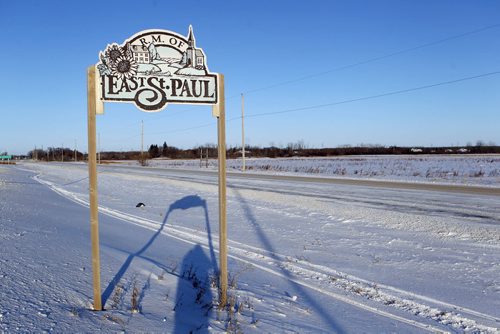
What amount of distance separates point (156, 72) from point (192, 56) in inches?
17.5

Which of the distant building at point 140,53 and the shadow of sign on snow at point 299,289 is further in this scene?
the shadow of sign on snow at point 299,289

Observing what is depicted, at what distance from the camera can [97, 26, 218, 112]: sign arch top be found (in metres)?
4.16

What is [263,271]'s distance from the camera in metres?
6.61

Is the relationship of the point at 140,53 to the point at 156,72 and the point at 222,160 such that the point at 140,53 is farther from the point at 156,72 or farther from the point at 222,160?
the point at 222,160

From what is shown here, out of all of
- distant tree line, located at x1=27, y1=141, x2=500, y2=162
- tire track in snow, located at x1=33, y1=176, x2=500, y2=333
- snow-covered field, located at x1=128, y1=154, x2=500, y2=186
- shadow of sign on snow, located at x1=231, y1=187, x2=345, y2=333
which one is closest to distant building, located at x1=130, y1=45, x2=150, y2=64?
shadow of sign on snow, located at x1=231, y1=187, x2=345, y2=333

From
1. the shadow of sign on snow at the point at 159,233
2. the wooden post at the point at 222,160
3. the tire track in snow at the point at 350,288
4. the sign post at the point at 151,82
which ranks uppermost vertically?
the sign post at the point at 151,82

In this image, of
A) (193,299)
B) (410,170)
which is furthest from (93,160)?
(410,170)

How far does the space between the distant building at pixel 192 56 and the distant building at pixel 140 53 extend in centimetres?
39

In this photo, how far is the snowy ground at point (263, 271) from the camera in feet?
13.6

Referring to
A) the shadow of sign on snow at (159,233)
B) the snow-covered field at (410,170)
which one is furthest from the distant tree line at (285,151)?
the shadow of sign on snow at (159,233)

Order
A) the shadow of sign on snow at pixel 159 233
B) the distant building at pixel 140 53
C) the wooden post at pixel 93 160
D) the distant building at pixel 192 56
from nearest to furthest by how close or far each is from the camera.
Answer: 1. the wooden post at pixel 93 160
2. the distant building at pixel 140 53
3. the distant building at pixel 192 56
4. the shadow of sign on snow at pixel 159 233

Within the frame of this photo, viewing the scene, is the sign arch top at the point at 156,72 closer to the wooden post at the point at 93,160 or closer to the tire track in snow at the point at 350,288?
the wooden post at the point at 93,160

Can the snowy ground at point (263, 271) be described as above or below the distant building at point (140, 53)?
below

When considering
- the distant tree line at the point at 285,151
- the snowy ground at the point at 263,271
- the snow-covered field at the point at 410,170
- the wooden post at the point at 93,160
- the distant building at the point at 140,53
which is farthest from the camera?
the distant tree line at the point at 285,151
